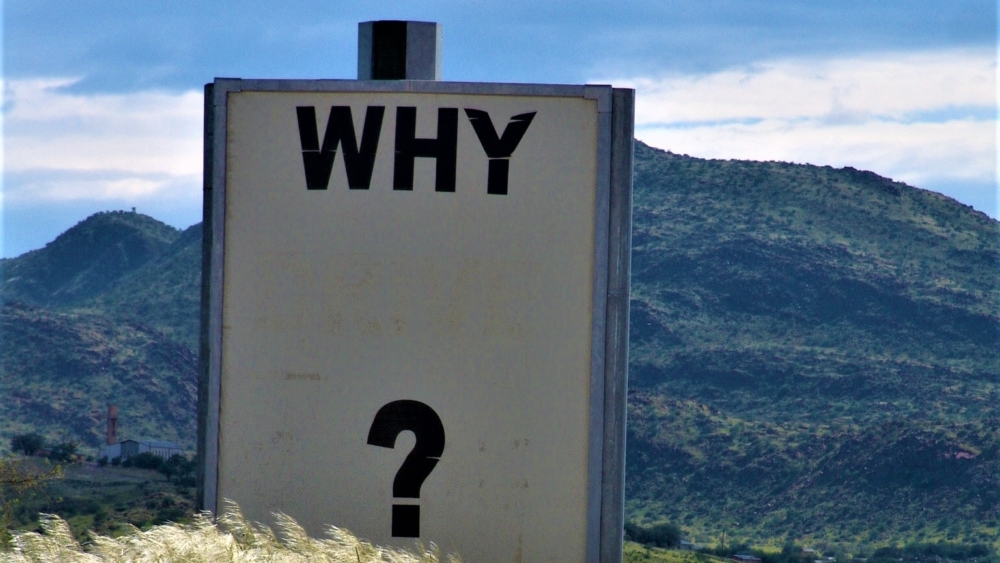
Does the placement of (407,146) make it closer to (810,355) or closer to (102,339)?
(102,339)

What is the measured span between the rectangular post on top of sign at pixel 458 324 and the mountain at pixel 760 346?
62.3m

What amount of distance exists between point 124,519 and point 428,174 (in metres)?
38.6

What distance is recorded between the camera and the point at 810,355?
101 m

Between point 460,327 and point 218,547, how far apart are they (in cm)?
272

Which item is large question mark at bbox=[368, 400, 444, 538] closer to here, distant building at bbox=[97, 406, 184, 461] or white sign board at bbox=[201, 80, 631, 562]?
white sign board at bbox=[201, 80, 631, 562]

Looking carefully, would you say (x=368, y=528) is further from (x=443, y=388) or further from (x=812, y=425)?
(x=812, y=425)

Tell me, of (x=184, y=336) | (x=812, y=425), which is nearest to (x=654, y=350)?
(x=812, y=425)

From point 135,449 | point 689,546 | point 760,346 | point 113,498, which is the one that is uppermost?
point 760,346

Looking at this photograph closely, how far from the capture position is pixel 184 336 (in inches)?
3725

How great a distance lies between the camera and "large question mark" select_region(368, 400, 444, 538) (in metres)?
11.4

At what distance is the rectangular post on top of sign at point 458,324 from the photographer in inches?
449

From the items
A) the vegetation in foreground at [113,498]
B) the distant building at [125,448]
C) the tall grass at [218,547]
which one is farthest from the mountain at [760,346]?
the tall grass at [218,547]

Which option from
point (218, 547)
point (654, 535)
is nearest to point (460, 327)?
point (218, 547)

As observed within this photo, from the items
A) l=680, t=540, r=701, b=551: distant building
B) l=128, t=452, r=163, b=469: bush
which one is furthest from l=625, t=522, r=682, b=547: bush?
Answer: l=128, t=452, r=163, b=469: bush
